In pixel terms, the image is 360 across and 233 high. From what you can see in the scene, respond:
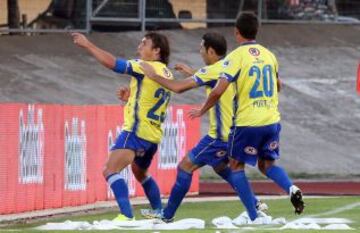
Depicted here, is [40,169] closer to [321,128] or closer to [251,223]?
[251,223]

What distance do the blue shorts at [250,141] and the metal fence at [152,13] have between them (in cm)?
1661

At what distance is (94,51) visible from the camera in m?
12.8

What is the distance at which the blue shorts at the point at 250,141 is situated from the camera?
42.1 feet

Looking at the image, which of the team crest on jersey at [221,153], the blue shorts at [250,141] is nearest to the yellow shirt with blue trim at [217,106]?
the team crest on jersey at [221,153]

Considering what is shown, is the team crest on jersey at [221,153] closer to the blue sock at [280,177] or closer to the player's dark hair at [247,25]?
the blue sock at [280,177]

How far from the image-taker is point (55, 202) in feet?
55.0

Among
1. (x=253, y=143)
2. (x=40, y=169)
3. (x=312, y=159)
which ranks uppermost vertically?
(x=253, y=143)

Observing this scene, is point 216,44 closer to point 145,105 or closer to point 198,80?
point 198,80

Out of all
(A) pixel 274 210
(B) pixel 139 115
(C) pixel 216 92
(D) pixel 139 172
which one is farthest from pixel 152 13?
(C) pixel 216 92

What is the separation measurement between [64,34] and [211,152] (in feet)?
57.2

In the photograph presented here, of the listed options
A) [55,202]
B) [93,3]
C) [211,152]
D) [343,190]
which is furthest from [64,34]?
[211,152]

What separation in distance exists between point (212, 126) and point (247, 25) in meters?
1.46

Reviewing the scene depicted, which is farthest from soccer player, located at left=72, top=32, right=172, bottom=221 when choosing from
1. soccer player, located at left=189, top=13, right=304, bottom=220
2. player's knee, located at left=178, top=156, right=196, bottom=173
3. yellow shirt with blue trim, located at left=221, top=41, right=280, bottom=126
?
yellow shirt with blue trim, located at left=221, top=41, right=280, bottom=126

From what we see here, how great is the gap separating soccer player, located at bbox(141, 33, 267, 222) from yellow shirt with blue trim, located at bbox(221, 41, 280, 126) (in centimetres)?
30
